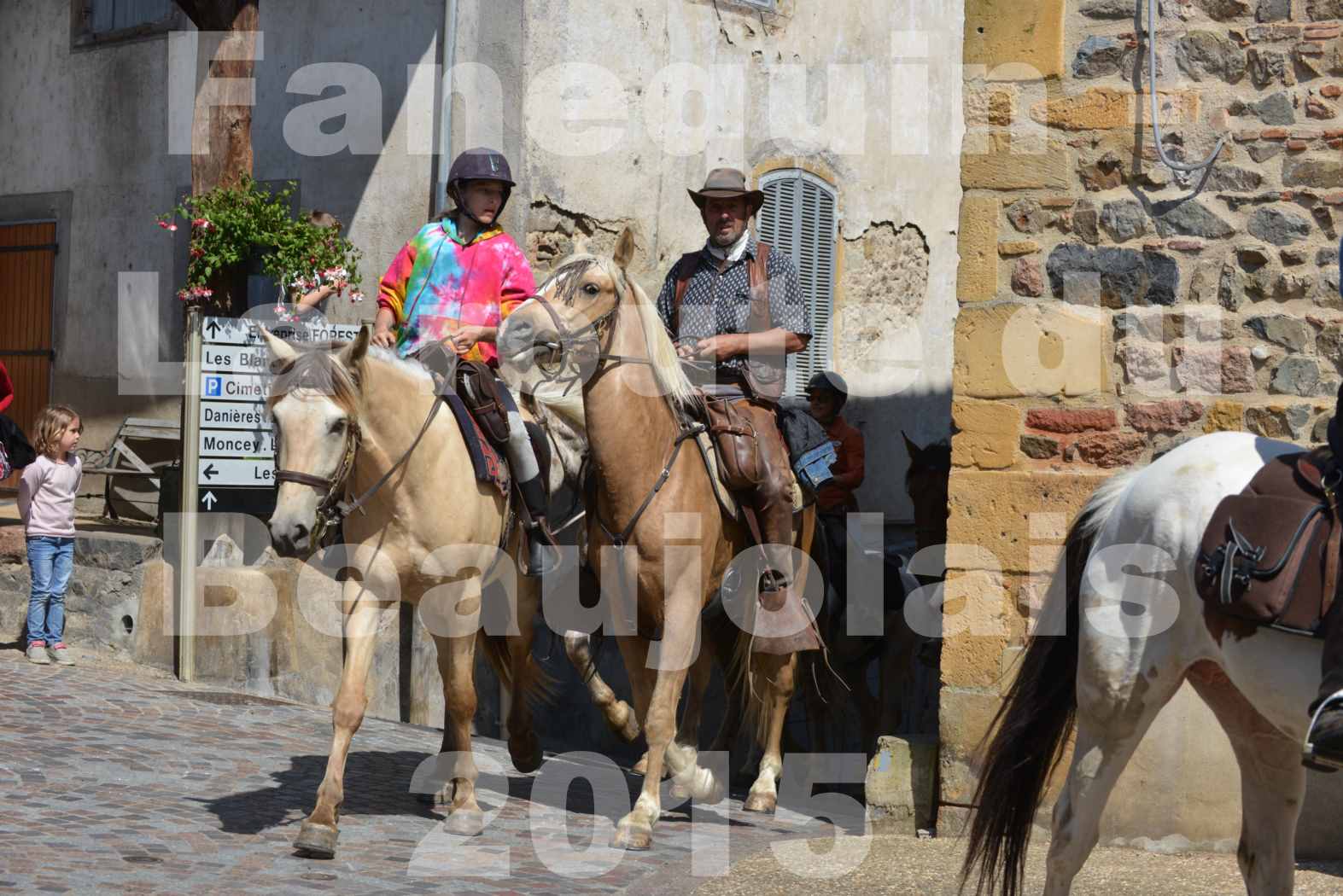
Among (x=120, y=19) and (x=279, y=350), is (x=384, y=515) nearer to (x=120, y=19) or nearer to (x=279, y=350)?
(x=279, y=350)

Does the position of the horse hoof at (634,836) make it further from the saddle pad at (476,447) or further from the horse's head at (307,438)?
the horse's head at (307,438)

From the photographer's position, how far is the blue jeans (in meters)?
9.96

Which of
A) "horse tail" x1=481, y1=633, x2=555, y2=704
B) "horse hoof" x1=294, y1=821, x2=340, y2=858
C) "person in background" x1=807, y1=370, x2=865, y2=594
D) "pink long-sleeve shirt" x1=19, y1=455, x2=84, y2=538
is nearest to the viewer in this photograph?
"horse hoof" x1=294, y1=821, x2=340, y2=858

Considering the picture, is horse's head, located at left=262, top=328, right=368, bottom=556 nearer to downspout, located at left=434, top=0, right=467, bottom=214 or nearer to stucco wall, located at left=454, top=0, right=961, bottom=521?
downspout, located at left=434, top=0, right=467, bottom=214

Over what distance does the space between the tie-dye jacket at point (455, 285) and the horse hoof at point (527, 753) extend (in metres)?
1.70

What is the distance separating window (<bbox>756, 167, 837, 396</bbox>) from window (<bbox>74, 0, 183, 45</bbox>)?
5204mm

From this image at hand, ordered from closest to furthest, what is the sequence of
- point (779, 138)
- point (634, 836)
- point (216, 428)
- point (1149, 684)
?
point (1149, 684) → point (634, 836) → point (216, 428) → point (779, 138)

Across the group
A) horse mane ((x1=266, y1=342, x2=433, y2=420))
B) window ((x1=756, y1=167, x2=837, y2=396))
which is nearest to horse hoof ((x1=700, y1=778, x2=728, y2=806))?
horse mane ((x1=266, y1=342, x2=433, y2=420))

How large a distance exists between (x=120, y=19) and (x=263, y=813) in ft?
32.9

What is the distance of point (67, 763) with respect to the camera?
7.13 metres

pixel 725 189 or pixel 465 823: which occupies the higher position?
pixel 725 189

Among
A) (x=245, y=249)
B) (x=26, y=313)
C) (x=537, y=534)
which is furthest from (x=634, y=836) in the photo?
(x=26, y=313)

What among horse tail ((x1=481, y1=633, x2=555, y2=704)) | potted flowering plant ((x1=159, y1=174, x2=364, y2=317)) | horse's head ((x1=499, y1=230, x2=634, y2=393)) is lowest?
horse tail ((x1=481, y1=633, x2=555, y2=704))

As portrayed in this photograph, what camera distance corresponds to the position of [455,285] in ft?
23.7
